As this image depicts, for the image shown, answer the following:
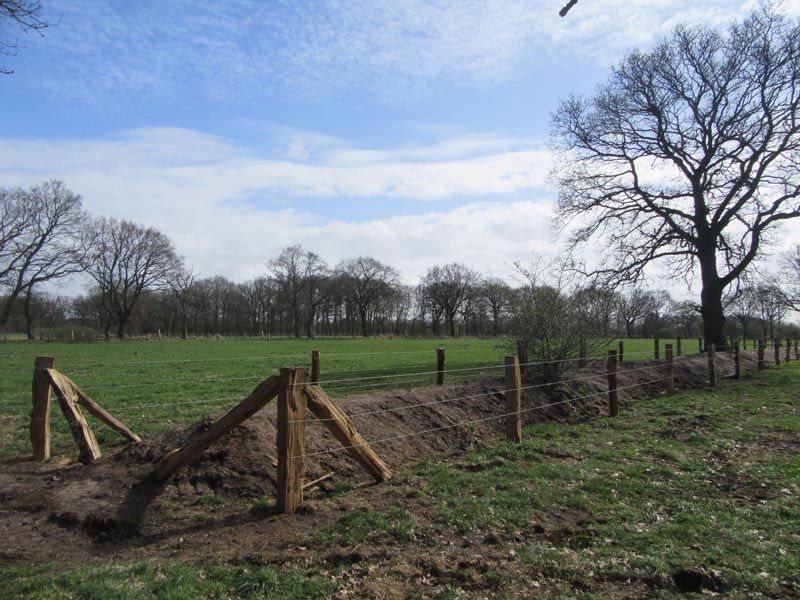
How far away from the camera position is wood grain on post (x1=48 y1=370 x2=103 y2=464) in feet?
23.7

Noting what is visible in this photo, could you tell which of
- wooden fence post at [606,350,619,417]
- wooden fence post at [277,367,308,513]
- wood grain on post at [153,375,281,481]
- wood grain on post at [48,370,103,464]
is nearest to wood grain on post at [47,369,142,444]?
wood grain on post at [48,370,103,464]

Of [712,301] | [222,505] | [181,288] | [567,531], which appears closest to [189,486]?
[222,505]

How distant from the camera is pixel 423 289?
320ft

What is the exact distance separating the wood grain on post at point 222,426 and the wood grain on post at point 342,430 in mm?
411

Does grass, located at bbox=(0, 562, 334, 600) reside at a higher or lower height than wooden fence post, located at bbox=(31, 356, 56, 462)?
lower

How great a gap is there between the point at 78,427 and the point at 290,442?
11.5 feet

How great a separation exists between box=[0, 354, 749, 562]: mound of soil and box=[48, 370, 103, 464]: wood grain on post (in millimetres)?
160

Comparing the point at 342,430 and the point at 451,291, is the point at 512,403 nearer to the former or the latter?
the point at 342,430

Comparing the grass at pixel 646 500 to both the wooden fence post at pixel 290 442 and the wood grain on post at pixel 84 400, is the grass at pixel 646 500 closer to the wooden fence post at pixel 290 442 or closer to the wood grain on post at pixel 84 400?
the wooden fence post at pixel 290 442

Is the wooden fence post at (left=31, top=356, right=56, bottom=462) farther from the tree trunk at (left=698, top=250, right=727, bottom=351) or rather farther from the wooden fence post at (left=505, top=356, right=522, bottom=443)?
the tree trunk at (left=698, top=250, right=727, bottom=351)

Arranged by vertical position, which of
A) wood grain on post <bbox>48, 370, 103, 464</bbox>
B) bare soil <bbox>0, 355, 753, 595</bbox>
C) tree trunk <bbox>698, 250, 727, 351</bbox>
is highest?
tree trunk <bbox>698, 250, 727, 351</bbox>

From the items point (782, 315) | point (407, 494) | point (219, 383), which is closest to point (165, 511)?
point (407, 494)

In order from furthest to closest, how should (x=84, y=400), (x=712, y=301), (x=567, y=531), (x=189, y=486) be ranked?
(x=712, y=301), (x=84, y=400), (x=189, y=486), (x=567, y=531)

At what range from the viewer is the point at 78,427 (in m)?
7.33
